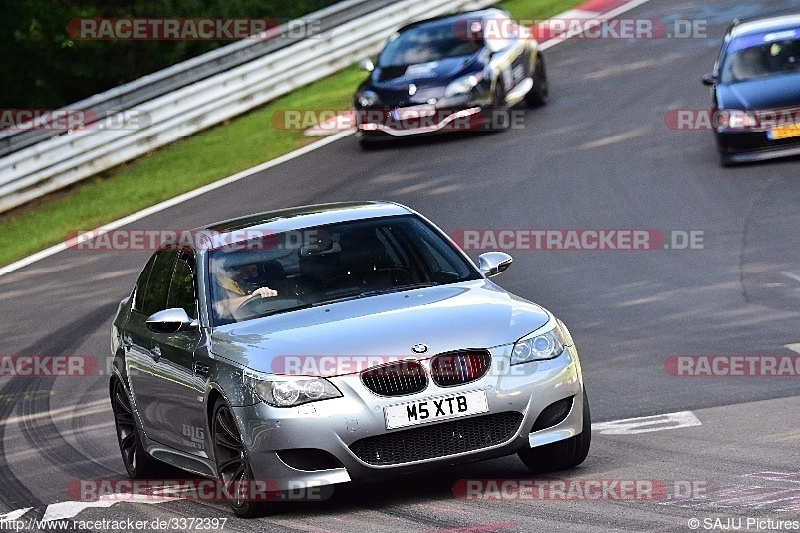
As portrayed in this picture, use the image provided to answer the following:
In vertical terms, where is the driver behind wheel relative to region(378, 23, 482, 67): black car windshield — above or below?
above

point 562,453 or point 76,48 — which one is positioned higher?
point 562,453

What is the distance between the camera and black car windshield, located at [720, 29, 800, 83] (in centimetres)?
1991

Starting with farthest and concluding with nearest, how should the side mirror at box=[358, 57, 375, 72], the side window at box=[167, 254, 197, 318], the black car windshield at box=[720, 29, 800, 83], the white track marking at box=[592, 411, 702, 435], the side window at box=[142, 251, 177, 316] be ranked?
the side mirror at box=[358, 57, 375, 72]
the black car windshield at box=[720, 29, 800, 83]
the side window at box=[142, 251, 177, 316]
the white track marking at box=[592, 411, 702, 435]
the side window at box=[167, 254, 197, 318]

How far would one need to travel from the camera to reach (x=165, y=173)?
2319 centimetres

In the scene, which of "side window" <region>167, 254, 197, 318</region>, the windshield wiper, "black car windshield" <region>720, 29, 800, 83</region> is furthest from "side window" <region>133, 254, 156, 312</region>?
"black car windshield" <region>720, 29, 800, 83</region>

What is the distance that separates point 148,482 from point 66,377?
462 centimetres

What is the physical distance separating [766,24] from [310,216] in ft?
43.8

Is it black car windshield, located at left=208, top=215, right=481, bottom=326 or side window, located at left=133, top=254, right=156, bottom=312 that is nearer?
black car windshield, located at left=208, top=215, right=481, bottom=326

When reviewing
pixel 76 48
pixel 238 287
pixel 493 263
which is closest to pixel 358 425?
pixel 238 287

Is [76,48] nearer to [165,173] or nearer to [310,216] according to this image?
[165,173]

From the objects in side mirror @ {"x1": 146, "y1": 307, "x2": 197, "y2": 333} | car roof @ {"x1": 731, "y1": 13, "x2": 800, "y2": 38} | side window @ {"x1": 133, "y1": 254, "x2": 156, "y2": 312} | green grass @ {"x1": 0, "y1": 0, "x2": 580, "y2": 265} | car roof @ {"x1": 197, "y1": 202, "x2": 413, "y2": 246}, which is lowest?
green grass @ {"x1": 0, "y1": 0, "x2": 580, "y2": 265}

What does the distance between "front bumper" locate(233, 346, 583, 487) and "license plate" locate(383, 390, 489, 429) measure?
0.08 ft

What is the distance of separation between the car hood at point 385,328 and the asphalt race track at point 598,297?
2.54ft

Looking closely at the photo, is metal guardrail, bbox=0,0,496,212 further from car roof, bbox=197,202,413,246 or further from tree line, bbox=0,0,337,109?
car roof, bbox=197,202,413,246
